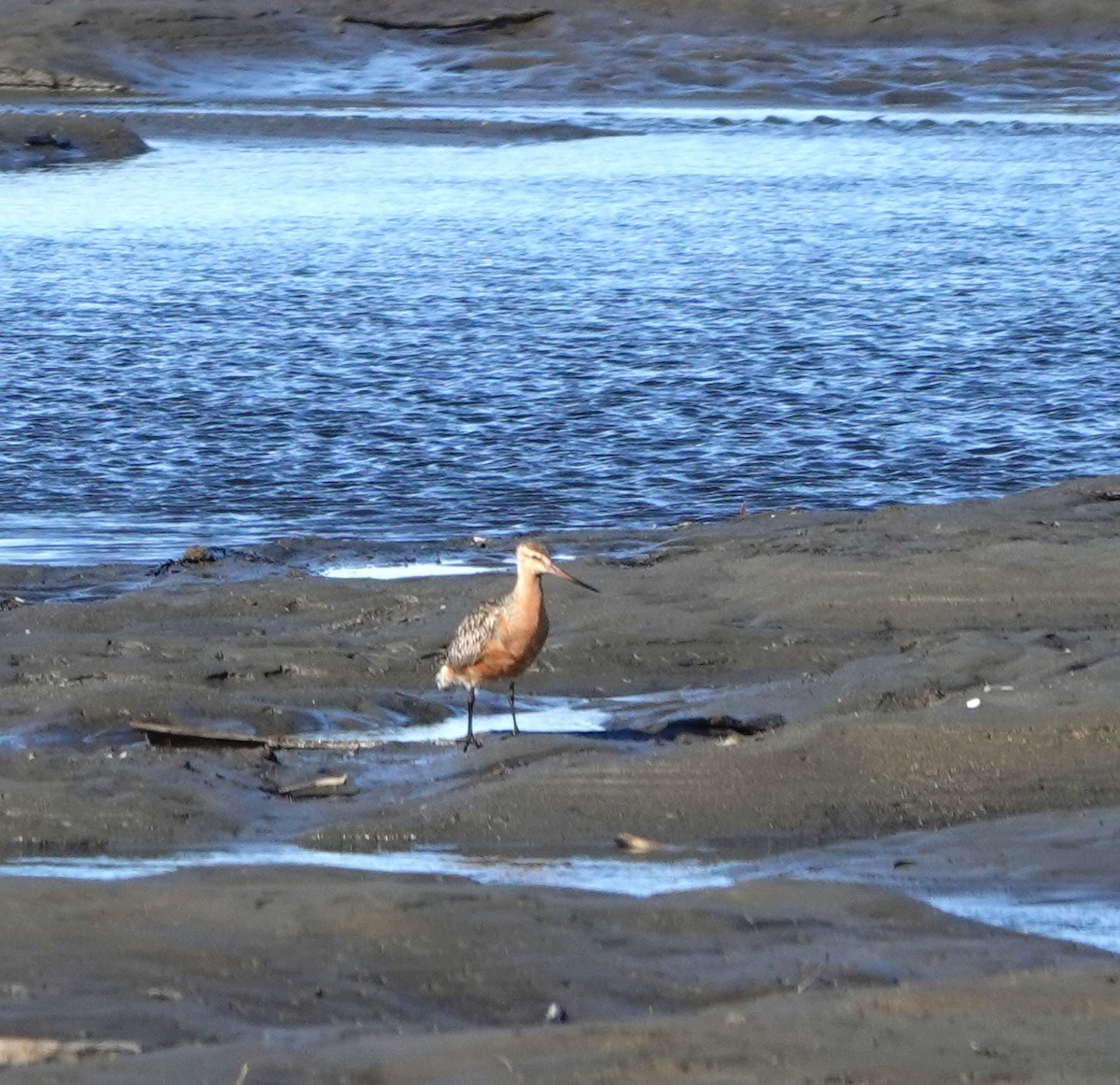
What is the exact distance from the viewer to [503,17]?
121 ft

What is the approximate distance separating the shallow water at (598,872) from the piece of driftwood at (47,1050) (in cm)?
139

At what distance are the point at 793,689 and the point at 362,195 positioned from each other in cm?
1776

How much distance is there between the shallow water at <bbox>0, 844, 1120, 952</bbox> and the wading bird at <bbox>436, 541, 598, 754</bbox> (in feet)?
4.22

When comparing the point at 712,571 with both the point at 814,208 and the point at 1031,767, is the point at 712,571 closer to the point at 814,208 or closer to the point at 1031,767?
the point at 1031,767

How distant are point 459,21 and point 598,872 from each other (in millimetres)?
32227

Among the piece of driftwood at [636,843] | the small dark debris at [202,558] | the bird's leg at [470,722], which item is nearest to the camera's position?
the piece of driftwood at [636,843]

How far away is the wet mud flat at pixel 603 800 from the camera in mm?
4434

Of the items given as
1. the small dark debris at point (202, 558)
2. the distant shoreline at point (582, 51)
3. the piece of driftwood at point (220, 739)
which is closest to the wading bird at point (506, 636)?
the piece of driftwood at point (220, 739)

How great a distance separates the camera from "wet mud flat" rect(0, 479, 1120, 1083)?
443 centimetres

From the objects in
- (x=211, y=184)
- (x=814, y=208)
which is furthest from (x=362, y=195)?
(x=814, y=208)

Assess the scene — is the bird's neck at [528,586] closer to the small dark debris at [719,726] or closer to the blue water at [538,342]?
the small dark debris at [719,726]

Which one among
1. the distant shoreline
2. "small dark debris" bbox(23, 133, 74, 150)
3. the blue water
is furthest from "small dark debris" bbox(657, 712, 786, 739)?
the distant shoreline

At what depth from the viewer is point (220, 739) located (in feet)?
24.3

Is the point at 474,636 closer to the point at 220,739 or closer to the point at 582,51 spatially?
the point at 220,739
